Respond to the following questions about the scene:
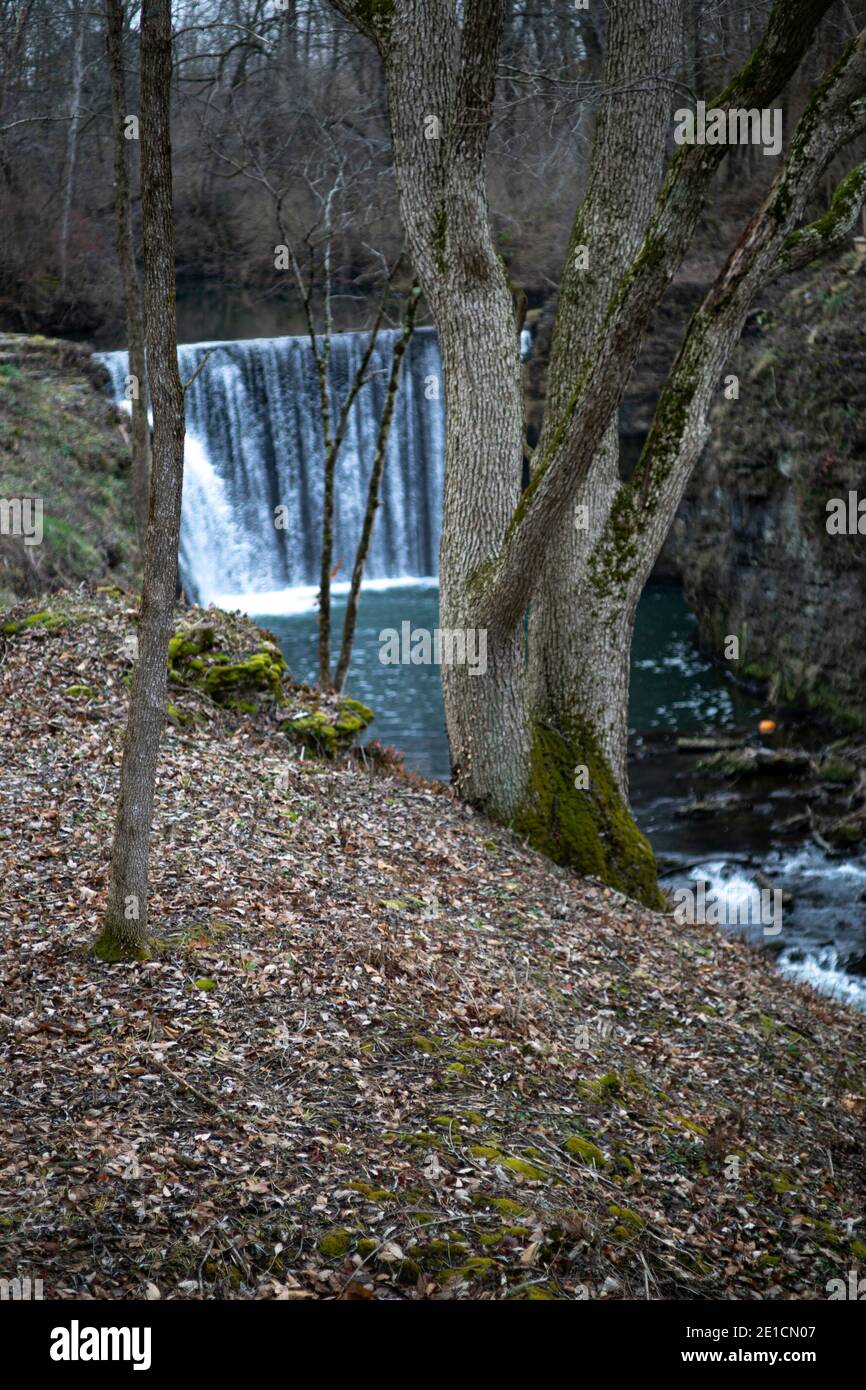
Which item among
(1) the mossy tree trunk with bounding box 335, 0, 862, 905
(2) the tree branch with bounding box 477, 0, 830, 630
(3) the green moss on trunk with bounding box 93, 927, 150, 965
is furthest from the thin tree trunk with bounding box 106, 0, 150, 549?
(3) the green moss on trunk with bounding box 93, 927, 150, 965

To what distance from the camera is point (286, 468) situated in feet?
68.7

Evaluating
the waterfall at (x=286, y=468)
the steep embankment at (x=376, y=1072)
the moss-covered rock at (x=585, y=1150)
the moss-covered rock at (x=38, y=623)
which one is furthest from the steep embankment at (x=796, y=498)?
the moss-covered rock at (x=585, y=1150)

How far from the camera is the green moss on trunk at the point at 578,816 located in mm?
7895

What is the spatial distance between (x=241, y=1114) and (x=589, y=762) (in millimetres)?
4634

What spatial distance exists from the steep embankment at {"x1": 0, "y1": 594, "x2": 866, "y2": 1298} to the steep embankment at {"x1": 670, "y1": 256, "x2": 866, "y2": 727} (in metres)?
8.95

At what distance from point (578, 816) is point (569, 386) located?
3.10 metres

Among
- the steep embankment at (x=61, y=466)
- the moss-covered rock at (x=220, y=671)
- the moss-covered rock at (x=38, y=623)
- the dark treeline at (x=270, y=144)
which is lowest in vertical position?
the moss-covered rock at (x=220, y=671)

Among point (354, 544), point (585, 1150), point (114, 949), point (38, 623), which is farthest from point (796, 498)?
point (114, 949)

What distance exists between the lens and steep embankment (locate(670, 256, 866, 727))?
48.1 ft

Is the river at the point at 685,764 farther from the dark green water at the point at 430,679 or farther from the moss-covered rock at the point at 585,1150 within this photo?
the moss-covered rock at the point at 585,1150

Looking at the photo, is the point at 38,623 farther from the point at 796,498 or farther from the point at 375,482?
the point at 796,498

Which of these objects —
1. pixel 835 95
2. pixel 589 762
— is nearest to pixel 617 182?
pixel 835 95

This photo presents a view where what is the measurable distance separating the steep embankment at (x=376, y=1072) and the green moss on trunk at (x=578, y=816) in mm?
339

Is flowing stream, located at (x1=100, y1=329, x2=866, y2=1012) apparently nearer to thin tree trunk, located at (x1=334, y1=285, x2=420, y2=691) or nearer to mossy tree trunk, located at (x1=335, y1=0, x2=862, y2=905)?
thin tree trunk, located at (x1=334, y1=285, x2=420, y2=691)
